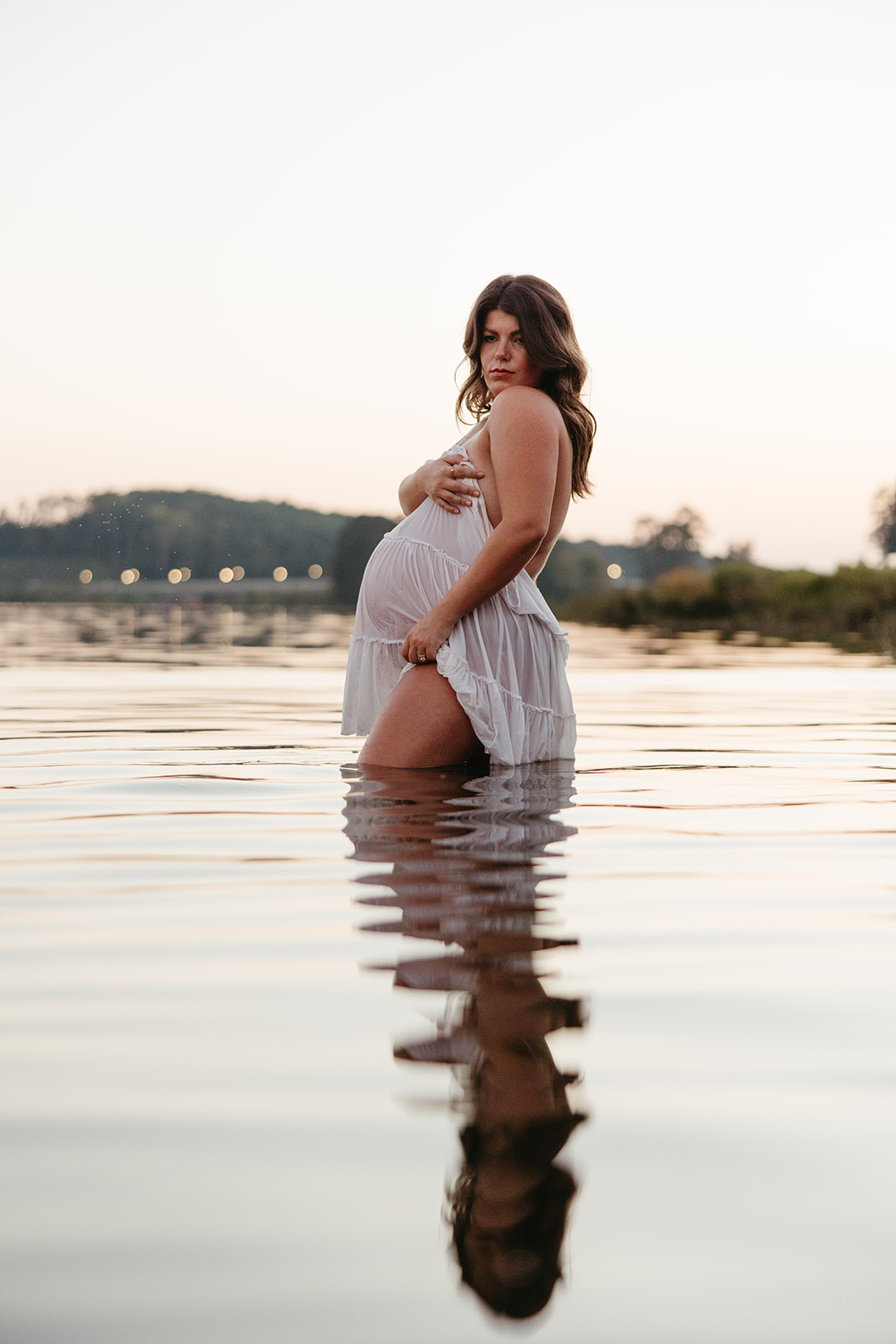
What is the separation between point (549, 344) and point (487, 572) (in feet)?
2.80

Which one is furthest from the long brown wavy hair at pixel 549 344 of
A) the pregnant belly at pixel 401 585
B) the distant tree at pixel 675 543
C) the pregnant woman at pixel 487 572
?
the distant tree at pixel 675 543

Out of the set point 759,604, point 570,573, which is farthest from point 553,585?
point 759,604

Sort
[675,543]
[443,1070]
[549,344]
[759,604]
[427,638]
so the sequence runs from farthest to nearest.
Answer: [675,543] → [759,604] → [549,344] → [427,638] → [443,1070]

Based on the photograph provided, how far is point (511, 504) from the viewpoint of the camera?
4.48 meters

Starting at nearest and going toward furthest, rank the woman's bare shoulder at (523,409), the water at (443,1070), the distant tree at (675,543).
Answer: the water at (443,1070), the woman's bare shoulder at (523,409), the distant tree at (675,543)

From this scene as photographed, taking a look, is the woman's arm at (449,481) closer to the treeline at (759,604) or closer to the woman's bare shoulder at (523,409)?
the woman's bare shoulder at (523,409)

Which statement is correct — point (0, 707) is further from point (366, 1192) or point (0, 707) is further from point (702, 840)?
point (366, 1192)

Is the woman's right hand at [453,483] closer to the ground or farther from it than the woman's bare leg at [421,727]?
farther from it

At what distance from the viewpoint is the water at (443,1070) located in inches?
45.4

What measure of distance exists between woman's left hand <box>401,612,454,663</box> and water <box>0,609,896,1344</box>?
2.22 ft

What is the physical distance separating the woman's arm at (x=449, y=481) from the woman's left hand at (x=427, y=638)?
51 cm

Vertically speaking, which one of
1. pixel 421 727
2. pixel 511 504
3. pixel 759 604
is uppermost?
pixel 759 604

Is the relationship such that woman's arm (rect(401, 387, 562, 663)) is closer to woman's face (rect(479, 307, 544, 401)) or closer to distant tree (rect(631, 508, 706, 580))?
woman's face (rect(479, 307, 544, 401))

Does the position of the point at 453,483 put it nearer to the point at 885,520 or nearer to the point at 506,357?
the point at 506,357
